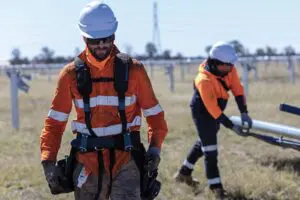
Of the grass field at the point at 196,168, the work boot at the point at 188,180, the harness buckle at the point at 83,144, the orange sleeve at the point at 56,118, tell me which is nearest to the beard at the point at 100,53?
the orange sleeve at the point at 56,118

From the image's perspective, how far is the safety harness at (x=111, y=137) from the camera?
441cm

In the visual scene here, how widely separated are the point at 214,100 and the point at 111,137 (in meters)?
3.15

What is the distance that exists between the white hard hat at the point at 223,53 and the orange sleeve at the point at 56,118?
10.7ft

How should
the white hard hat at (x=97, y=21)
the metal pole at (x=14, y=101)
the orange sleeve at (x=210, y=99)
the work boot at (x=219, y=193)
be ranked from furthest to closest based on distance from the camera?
the metal pole at (x=14, y=101) → the work boot at (x=219, y=193) → the orange sleeve at (x=210, y=99) → the white hard hat at (x=97, y=21)

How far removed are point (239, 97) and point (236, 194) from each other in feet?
3.93

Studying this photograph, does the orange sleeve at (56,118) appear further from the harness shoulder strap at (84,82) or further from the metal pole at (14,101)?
the metal pole at (14,101)

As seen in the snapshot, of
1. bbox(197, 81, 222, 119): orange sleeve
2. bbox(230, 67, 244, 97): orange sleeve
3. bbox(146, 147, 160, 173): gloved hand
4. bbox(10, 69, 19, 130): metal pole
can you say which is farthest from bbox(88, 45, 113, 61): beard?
bbox(10, 69, 19, 130): metal pole

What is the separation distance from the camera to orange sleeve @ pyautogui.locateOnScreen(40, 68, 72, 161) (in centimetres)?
451

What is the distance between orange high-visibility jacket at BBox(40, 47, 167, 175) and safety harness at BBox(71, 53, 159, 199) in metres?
0.03

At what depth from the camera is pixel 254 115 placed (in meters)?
15.2

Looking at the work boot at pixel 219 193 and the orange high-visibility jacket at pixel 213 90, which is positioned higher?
the orange high-visibility jacket at pixel 213 90

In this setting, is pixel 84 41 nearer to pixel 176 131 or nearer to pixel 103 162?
pixel 103 162

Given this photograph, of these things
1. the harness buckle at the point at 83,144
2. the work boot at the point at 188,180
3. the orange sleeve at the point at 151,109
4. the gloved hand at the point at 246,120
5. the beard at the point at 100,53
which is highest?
the beard at the point at 100,53

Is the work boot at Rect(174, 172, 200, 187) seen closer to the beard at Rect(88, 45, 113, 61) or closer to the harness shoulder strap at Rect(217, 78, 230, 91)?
the harness shoulder strap at Rect(217, 78, 230, 91)
